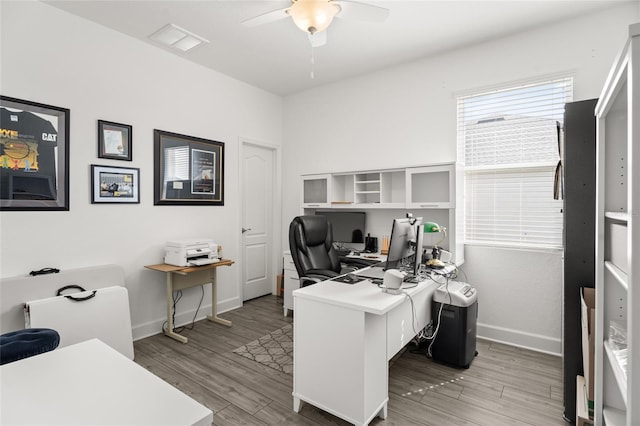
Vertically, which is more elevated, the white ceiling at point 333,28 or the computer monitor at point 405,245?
the white ceiling at point 333,28

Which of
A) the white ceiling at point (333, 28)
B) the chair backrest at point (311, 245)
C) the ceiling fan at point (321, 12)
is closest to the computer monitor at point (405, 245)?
the chair backrest at point (311, 245)

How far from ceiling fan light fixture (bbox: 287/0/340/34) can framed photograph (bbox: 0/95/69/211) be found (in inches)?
86.7

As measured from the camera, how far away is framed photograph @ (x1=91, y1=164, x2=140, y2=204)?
9.95 ft

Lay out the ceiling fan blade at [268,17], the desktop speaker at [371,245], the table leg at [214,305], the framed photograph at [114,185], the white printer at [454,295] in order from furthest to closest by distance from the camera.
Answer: the desktop speaker at [371,245], the table leg at [214,305], the framed photograph at [114,185], the white printer at [454,295], the ceiling fan blade at [268,17]

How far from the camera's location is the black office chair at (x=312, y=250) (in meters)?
3.09

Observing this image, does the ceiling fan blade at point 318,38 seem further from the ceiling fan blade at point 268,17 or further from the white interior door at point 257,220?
the white interior door at point 257,220

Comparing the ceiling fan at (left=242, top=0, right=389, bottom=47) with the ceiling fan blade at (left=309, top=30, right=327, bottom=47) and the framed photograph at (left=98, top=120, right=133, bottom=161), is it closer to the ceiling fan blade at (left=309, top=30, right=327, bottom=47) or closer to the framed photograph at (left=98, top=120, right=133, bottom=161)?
the ceiling fan blade at (left=309, top=30, right=327, bottom=47)

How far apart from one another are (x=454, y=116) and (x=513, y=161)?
78 centimetres

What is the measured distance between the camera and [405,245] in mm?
2516

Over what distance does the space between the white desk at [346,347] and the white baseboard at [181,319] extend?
6.91ft

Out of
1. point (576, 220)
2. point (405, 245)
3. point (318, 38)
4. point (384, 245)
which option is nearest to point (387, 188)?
point (384, 245)

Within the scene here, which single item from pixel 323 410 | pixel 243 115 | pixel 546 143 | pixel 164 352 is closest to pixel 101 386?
pixel 323 410

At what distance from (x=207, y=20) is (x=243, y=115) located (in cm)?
156

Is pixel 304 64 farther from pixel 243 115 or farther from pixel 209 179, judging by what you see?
pixel 209 179
